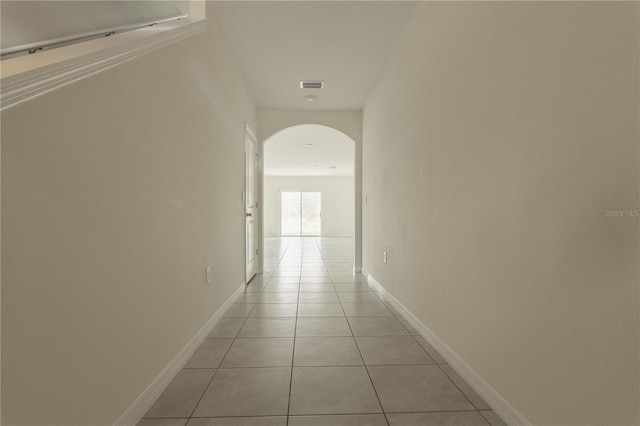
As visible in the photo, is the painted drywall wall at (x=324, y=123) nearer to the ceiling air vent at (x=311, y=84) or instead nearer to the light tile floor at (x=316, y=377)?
the ceiling air vent at (x=311, y=84)

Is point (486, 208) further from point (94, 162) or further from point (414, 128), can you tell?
point (94, 162)

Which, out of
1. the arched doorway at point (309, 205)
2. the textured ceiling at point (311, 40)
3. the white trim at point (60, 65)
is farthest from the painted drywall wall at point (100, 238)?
the arched doorway at point (309, 205)

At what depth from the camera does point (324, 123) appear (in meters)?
5.19

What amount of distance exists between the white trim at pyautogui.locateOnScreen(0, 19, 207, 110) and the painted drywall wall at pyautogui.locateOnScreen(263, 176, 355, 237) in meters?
12.6

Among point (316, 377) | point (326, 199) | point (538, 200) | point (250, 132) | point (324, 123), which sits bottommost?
point (316, 377)

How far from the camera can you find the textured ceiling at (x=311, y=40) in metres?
2.62

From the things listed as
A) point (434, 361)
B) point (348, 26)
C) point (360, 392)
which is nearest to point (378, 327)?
point (434, 361)

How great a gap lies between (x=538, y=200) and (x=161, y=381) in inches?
79.4

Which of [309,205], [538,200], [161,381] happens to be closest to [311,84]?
[538,200]

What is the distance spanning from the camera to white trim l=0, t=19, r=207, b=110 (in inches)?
33.2

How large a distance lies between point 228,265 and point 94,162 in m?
2.22

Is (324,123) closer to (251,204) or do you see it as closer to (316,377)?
(251,204)

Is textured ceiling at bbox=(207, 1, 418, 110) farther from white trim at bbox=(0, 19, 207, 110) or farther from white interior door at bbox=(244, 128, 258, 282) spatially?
white trim at bbox=(0, 19, 207, 110)

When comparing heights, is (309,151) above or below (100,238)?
above
